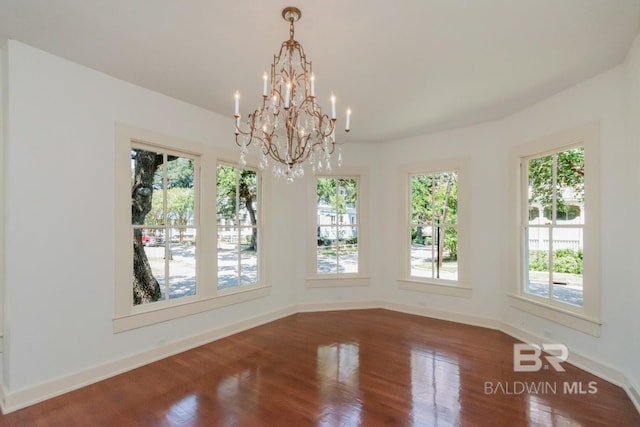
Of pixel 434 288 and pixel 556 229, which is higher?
pixel 556 229

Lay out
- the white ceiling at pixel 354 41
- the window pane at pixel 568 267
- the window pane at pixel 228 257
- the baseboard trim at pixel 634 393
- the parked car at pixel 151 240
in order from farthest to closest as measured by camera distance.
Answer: the window pane at pixel 228 257 → the parked car at pixel 151 240 → the window pane at pixel 568 267 → the baseboard trim at pixel 634 393 → the white ceiling at pixel 354 41

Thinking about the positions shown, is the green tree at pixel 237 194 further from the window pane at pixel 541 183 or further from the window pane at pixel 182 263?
the window pane at pixel 541 183

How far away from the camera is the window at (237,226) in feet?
12.9

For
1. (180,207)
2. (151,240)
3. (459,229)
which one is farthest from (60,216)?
(459,229)

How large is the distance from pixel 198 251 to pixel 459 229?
3416 millimetres

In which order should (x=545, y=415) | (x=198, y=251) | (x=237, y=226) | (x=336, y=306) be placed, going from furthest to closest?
(x=336, y=306) < (x=237, y=226) < (x=198, y=251) < (x=545, y=415)

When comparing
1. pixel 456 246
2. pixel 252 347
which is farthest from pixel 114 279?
pixel 456 246

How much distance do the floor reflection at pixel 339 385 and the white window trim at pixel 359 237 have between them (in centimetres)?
150

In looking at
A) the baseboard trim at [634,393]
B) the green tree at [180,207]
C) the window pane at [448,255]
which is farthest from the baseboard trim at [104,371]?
the baseboard trim at [634,393]

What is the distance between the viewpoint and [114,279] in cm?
288

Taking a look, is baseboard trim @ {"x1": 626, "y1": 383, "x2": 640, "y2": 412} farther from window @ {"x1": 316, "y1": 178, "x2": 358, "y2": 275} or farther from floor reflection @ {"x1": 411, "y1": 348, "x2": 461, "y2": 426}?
window @ {"x1": 316, "y1": 178, "x2": 358, "y2": 275}

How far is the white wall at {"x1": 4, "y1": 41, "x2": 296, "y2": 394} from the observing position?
2357 millimetres

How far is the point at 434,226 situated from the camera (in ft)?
15.3

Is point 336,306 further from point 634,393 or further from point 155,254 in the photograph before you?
point 634,393
